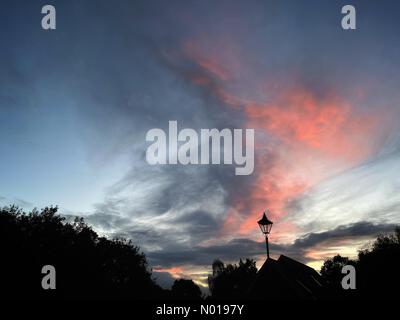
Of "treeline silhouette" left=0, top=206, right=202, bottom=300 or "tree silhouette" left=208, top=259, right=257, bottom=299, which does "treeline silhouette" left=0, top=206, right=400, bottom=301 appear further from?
"tree silhouette" left=208, top=259, right=257, bottom=299

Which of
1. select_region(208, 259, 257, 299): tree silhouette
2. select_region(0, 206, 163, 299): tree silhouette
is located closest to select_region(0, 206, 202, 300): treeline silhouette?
select_region(0, 206, 163, 299): tree silhouette

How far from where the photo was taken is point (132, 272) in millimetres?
82500

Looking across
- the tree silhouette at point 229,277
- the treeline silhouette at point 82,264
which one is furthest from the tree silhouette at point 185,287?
the treeline silhouette at point 82,264

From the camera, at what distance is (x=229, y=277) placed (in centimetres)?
12556

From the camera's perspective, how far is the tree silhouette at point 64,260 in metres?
33.0

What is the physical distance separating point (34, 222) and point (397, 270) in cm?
6208

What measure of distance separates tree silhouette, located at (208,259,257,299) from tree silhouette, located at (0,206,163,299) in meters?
47.6

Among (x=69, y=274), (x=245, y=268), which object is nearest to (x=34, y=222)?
(x=69, y=274)

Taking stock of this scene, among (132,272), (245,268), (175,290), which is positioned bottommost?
(175,290)

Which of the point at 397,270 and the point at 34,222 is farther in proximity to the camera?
the point at 34,222

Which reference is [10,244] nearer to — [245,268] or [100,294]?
[100,294]

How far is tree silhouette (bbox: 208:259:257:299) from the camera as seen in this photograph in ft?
406

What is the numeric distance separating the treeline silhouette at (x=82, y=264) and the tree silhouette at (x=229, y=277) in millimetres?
45172

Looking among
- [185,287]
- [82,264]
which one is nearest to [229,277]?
[185,287]
